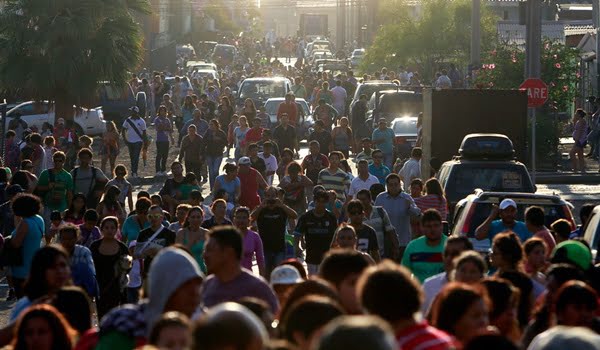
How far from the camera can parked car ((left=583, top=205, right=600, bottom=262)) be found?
44.1 ft

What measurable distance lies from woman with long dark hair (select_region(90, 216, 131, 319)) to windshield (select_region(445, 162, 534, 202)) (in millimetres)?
Result: 6096

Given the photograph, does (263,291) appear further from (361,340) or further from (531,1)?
(531,1)

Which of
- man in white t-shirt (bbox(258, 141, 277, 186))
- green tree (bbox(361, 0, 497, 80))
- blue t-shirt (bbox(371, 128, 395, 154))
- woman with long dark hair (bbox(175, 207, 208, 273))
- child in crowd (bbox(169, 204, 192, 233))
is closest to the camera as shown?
woman with long dark hair (bbox(175, 207, 208, 273))

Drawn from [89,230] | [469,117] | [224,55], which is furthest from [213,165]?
[224,55]

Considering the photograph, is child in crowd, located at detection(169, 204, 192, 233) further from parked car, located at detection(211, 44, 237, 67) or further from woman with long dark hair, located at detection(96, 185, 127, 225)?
parked car, located at detection(211, 44, 237, 67)

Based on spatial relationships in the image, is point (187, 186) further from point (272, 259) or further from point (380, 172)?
point (380, 172)

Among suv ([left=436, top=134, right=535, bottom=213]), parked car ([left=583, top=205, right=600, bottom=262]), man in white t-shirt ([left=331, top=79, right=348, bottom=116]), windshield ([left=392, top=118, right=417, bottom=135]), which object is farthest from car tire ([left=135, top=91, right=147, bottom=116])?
parked car ([left=583, top=205, right=600, bottom=262])

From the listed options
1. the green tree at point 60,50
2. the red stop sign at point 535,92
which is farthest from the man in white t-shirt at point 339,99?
the red stop sign at point 535,92

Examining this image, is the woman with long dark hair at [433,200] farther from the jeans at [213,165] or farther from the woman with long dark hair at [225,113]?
the woman with long dark hair at [225,113]

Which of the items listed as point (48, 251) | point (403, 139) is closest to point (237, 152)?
point (403, 139)

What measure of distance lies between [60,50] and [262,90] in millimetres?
10197

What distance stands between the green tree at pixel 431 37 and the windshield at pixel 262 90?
11.2m

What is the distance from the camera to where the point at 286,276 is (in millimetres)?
9109

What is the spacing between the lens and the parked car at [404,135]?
31.4 m
